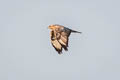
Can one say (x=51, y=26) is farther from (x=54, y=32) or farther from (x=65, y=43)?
(x=65, y=43)

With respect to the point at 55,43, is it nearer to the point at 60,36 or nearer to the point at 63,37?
the point at 60,36

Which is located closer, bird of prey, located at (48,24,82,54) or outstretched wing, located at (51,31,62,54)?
bird of prey, located at (48,24,82,54)

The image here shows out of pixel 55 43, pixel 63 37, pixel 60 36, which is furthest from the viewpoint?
pixel 55 43

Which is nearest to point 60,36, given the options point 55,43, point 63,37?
point 63,37

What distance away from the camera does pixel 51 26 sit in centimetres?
1784

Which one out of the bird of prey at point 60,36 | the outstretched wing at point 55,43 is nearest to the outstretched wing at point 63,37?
the bird of prey at point 60,36

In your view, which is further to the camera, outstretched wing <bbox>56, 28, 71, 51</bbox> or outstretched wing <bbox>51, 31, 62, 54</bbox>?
outstretched wing <bbox>51, 31, 62, 54</bbox>

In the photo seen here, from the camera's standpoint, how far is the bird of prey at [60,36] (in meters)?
16.7

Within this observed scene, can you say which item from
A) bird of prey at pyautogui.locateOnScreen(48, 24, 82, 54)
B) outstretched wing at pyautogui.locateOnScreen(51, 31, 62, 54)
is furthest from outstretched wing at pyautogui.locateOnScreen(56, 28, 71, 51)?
outstretched wing at pyautogui.locateOnScreen(51, 31, 62, 54)

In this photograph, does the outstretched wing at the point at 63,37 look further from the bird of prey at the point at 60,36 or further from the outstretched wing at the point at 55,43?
the outstretched wing at the point at 55,43

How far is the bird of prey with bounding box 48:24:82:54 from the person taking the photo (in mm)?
16688

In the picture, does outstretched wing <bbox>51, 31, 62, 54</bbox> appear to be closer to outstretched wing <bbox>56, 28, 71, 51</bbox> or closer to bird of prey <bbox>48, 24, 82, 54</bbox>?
bird of prey <bbox>48, 24, 82, 54</bbox>

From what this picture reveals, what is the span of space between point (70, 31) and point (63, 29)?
0.38 m

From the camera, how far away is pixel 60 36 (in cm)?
1705
